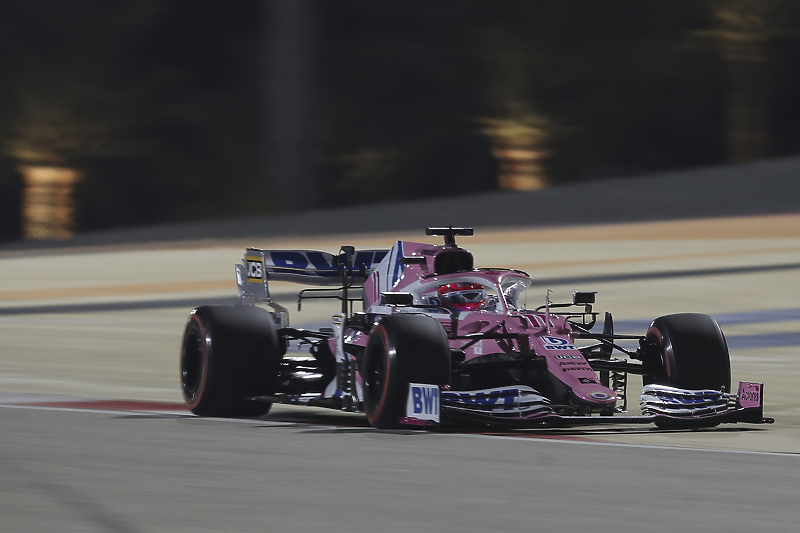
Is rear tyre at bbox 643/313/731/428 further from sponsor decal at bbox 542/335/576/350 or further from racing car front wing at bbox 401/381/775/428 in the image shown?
sponsor decal at bbox 542/335/576/350

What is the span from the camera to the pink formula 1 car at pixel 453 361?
10273 mm

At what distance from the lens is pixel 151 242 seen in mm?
35688

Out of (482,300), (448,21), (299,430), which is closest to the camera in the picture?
(299,430)

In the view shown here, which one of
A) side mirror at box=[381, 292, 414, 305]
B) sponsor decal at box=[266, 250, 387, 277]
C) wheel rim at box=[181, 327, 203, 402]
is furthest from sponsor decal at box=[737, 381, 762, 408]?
wheel rim at box=[181, 327, 203, 402]

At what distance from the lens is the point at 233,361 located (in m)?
11.8

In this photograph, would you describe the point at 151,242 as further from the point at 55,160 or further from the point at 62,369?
the point at 62,369

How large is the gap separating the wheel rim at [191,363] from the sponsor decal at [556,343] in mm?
2695

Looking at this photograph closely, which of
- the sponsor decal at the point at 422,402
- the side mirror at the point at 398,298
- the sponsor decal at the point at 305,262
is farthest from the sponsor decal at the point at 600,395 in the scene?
the sponsor decal at the point at 305,262

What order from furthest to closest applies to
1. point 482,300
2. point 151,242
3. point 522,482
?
point 151,242 < point 482,300 < point 522,482

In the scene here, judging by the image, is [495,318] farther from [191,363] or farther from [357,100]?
[357,100]

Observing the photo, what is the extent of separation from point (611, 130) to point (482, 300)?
32.9 meters

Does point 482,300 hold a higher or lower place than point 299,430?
higher

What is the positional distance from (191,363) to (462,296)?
216cm

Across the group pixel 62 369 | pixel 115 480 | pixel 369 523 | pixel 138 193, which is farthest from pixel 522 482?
pixel 138 193
